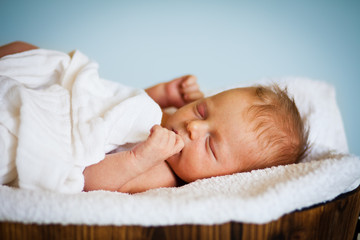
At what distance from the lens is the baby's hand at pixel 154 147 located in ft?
2.40

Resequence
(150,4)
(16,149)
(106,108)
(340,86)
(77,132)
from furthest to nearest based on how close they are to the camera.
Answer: (340,86), (150,4), (106,108), (77,132), (16,149)

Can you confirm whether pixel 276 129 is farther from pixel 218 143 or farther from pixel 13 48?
pixel 13 48

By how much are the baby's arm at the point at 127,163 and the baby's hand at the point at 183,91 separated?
1.74 ft

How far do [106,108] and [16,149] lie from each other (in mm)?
291

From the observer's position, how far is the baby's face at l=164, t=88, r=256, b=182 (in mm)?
843

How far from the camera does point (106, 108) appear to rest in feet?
2.88

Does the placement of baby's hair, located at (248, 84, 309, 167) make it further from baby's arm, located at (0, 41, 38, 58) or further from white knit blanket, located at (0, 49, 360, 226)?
baby's arm, located at (0, 41, 38, 58)

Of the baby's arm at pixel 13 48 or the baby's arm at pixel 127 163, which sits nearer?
the baby's arm at pixel 127 163

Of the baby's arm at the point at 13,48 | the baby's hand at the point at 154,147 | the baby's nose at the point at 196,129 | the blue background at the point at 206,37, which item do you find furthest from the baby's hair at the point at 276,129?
the baby's arm at the point at 13,48

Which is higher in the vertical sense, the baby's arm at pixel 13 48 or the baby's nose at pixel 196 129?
the baby's arm at pixel 13 48

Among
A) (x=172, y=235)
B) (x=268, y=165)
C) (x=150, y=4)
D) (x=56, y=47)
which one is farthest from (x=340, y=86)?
(x=56, y=47)

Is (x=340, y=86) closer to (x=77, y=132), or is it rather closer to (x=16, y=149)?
(x=77, y=132)

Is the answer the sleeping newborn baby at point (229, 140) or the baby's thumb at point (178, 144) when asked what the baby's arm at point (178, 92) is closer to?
the sleeping newborn baby at point (229, 140)

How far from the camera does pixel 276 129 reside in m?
0.86
